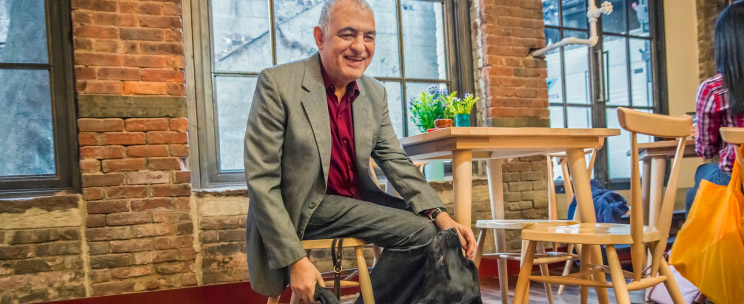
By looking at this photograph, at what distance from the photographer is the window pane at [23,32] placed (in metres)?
2.91

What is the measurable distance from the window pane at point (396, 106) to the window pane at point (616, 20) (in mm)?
1964

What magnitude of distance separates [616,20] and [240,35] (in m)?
3.06

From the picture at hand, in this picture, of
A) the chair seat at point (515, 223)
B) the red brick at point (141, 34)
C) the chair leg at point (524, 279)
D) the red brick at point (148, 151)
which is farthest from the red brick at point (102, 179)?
the chair leg at point (524, 279)

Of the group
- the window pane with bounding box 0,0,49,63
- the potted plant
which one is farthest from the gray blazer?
the window pane with bounding box 0,0,49,63

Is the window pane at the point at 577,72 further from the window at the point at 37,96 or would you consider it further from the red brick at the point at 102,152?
the window at the point at 37,96

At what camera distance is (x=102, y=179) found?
9.27 ft

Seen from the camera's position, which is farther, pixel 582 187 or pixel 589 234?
pixel 582 187

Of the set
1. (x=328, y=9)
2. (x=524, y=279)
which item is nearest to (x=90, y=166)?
(x=328, y=9)

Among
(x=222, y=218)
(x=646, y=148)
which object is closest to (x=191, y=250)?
(x=222, y=218)

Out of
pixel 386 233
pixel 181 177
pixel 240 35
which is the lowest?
pixel 386 233

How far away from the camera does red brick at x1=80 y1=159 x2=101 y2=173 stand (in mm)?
2801

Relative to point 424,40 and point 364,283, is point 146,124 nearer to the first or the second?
point 364,283

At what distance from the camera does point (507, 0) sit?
3.82 metres

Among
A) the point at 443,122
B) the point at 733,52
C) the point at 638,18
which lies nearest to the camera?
the point at 733,52
